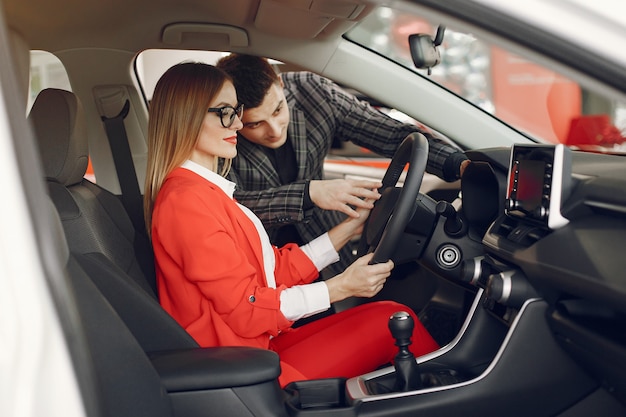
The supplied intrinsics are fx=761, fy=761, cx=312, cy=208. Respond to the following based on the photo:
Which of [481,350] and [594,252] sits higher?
[594,252]

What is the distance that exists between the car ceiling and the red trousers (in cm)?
76

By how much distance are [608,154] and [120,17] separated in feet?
4.34

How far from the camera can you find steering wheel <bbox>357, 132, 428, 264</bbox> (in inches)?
61.3

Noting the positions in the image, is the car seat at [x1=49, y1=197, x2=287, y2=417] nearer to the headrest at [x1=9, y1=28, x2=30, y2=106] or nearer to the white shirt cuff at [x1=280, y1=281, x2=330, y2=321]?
the white shirt cuff at [x1=280, y1=281, x2=330, y2=321]

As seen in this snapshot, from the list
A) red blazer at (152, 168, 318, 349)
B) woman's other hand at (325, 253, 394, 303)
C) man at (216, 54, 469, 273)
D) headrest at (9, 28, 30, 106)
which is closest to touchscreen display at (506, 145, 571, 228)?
woman's other hand at (325, 253, 394, 303)

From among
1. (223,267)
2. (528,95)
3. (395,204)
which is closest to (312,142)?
(395,204)

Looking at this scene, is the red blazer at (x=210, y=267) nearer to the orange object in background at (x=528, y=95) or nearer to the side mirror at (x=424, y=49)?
the side mirror at (x=424, y=49)

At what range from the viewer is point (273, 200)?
7.07ft

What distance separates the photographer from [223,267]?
5.07ft

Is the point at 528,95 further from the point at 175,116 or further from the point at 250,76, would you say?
the point at 175,116

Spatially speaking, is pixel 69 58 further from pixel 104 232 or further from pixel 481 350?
pixel 481 350

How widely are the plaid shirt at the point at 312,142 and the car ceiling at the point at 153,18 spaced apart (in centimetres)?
35

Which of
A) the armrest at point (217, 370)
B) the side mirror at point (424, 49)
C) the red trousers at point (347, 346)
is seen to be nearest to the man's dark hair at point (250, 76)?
the side mirror at point (424, 49)

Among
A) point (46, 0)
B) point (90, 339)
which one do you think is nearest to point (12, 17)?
point (46, 0)
